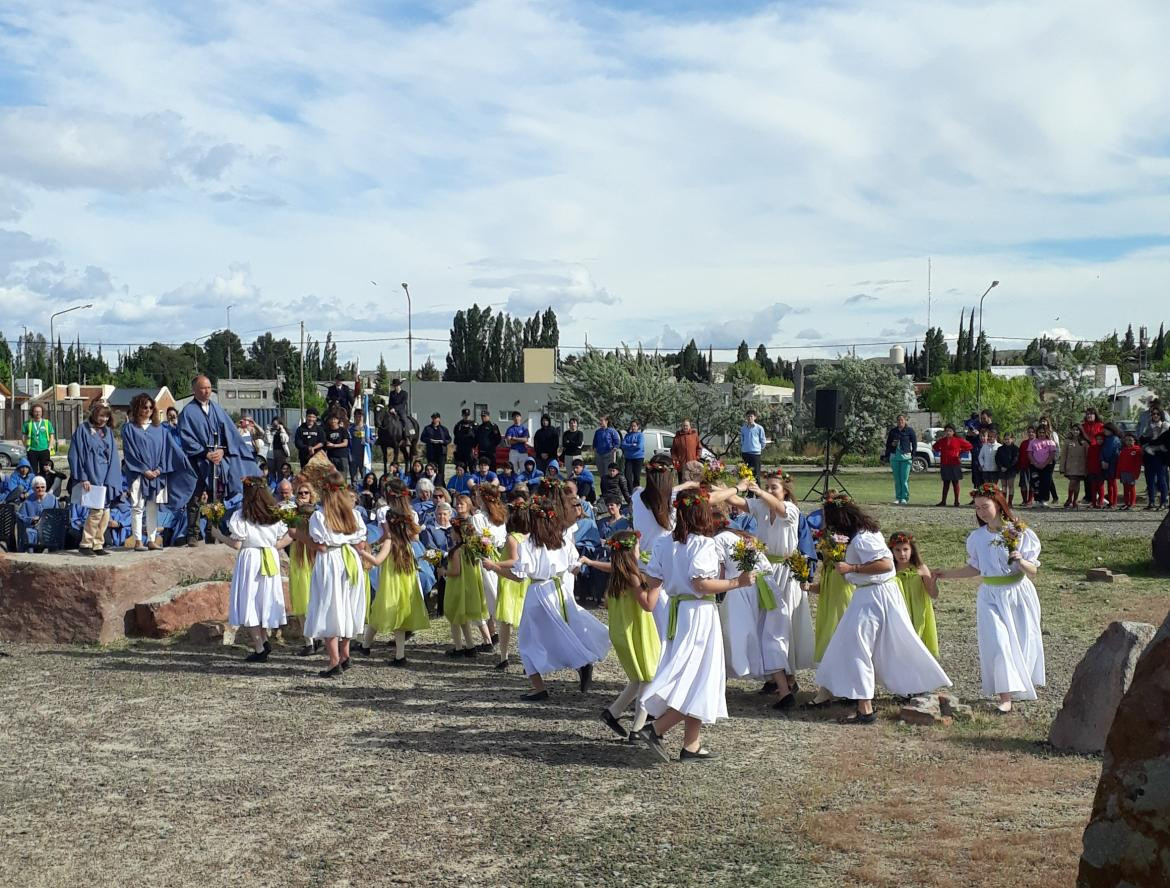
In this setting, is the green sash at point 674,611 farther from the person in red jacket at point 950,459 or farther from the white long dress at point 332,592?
the person in red jacket at point 950,459

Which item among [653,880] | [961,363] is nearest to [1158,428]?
[653,880]

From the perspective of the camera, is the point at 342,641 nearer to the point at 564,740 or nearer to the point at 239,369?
the point at 564,740

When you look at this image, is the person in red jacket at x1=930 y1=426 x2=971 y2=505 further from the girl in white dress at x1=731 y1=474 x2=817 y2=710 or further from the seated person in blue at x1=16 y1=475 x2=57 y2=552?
the seated person in blue at x1=16 y1=475 x2=57 y2=552

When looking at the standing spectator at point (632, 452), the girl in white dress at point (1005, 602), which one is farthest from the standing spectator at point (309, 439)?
the girl in white dress at point (1005, 602)

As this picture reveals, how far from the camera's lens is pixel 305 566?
40.7 ft

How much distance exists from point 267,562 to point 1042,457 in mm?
17188

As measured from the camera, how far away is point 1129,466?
23.7 m

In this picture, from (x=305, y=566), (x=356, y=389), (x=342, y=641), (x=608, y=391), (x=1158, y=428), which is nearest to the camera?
(x=342, y=641)

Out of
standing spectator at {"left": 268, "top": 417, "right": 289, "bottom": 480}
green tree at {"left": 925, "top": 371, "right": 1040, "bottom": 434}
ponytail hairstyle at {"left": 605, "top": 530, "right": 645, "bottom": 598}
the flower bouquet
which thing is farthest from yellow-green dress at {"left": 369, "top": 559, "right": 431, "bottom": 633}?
green tree at {"left": 925, "top": 371, "right": 1040, "bottom": 434}

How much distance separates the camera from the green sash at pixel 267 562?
38.4 ft

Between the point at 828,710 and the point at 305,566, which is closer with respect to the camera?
the point at 828,710

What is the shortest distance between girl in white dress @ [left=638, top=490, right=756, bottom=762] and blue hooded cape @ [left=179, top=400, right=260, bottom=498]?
8.12 meters

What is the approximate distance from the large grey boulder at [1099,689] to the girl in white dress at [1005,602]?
113 centimetres

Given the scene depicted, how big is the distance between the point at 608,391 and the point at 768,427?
9.67 meters
